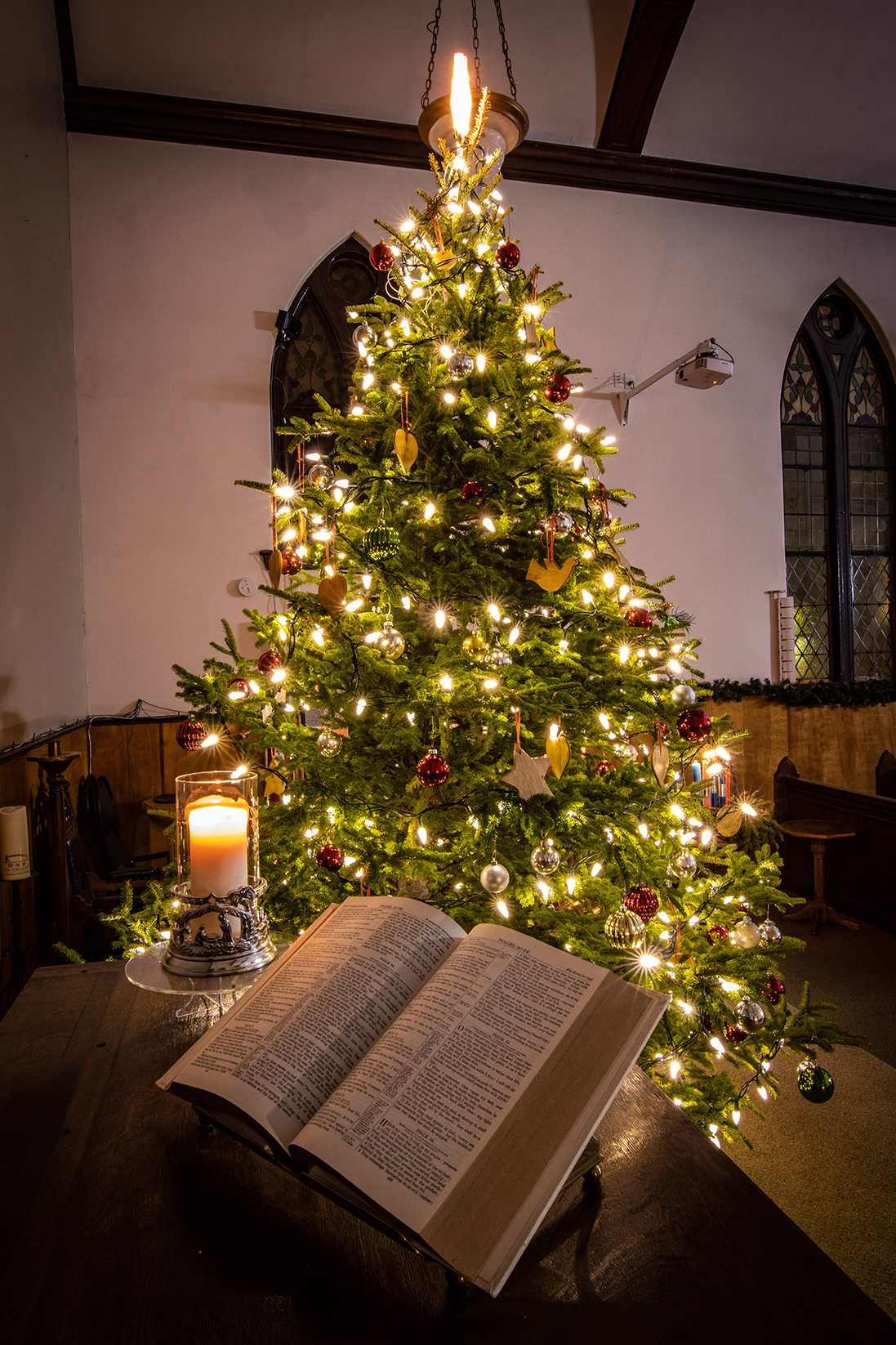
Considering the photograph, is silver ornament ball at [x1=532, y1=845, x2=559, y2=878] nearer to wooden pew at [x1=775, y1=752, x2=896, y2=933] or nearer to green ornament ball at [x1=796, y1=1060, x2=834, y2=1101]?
green ornament ball at [x1=796, y1=1060, x2=834, y2=1101]

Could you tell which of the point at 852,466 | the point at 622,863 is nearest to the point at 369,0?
the point at 852,466

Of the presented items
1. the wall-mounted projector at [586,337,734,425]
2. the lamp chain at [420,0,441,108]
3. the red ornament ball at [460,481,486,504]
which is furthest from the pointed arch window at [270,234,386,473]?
the red ornament ball at [460,481,486,504]

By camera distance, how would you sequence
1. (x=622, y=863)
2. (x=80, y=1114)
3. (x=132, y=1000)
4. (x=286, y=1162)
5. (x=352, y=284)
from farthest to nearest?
(x=352, y=284) < (x=622, y=863) < (x=132, y=1000) < (x=80, y=1114) < (x=286, y=1162)

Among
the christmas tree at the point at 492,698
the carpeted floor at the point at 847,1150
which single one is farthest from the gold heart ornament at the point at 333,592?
the carpeted floor at the point at 847,1150

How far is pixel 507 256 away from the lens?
1.98m

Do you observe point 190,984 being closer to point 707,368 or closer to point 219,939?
point 219,939

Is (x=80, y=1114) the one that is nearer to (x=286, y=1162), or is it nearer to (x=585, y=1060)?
(x=286, y=1162)

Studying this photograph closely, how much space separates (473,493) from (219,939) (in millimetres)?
1171

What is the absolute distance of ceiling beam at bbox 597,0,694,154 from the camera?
15.9 feet

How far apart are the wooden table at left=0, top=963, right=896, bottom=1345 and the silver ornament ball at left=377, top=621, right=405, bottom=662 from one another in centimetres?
109

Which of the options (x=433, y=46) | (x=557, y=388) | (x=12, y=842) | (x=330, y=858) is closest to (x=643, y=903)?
(x=330, y=858)

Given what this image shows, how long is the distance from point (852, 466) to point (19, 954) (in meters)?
6.99

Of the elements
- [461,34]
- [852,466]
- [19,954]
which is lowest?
[19,954]

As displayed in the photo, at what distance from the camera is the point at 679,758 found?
2.04 m
